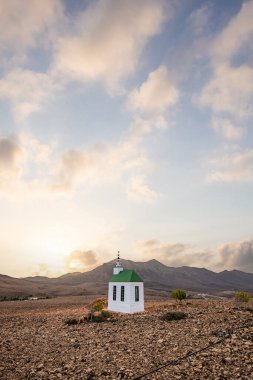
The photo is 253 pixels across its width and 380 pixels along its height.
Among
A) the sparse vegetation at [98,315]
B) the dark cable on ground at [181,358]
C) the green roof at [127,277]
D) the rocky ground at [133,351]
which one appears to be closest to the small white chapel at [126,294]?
the green roof at [127,277]

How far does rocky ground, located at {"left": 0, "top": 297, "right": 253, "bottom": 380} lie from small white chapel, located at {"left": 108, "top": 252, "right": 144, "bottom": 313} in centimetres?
877

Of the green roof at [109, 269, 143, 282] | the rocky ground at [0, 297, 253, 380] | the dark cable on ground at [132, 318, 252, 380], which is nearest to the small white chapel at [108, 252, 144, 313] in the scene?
the green roof at [109, 269, 143, 282]

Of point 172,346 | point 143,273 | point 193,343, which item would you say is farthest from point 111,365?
point 143,273

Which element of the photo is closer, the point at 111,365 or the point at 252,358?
the point at 252,358

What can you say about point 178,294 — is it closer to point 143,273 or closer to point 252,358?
point 252,358

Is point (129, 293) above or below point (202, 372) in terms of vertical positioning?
above

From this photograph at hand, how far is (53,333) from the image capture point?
61.0ft

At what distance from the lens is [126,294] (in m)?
28.7

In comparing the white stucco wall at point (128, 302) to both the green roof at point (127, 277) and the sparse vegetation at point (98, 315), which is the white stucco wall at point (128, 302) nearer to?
the green roof at point (127, 277)

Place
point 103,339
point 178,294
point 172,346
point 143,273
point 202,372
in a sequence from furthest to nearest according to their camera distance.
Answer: point 143,273
point 178,294
point 103,339
point 172,346
point 202,372

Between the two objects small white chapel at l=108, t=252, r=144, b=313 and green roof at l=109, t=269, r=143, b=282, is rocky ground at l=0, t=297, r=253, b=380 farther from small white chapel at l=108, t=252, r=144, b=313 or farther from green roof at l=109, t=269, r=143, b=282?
green roof at l=109, t=269, r=143, b=282

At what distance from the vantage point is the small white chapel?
2838 cm

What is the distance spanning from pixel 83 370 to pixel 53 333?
7935 mm

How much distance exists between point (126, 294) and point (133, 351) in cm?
1580
